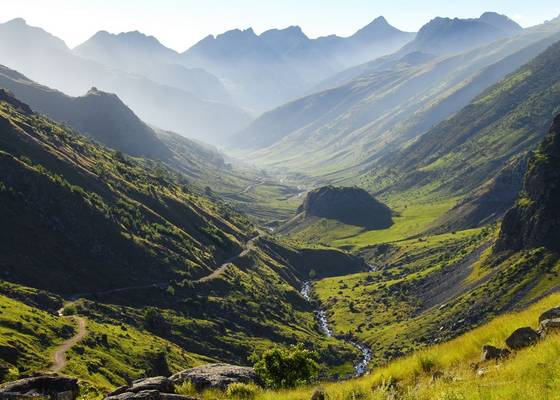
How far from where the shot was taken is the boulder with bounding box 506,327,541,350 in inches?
955

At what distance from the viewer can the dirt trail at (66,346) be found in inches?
3802

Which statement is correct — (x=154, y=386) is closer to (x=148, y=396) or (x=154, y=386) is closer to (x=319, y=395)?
(x=148, y=396)

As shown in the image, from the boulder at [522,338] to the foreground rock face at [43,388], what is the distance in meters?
23.2

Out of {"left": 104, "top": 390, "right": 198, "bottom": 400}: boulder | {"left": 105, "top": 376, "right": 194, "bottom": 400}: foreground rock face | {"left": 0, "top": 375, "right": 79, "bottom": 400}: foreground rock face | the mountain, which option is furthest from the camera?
the mountain

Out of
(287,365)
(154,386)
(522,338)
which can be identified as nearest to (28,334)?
(287,365)

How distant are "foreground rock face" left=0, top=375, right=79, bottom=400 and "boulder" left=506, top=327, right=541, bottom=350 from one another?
2315cm

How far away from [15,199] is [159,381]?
165 meters

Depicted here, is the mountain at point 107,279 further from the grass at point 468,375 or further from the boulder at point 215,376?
the grass at point 468,375

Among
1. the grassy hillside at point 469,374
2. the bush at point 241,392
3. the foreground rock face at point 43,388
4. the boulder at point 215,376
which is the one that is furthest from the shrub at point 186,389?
the foreground rock face at point 43,388

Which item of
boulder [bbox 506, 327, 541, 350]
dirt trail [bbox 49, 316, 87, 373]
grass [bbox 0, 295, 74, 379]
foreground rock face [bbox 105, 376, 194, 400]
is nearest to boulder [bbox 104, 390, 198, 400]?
foreground rock face [bbox 105, 376, 194, 400]

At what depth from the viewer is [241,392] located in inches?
1040

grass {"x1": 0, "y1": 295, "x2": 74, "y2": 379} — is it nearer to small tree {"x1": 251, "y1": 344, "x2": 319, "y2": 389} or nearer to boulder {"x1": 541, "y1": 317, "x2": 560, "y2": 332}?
small tree {"x1": 251, "y1": 344, "x2": 319, "y2": 389}

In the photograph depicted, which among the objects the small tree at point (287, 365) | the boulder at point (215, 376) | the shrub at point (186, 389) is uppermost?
the shrub at point (186, 389)

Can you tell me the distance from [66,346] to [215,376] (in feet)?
300
